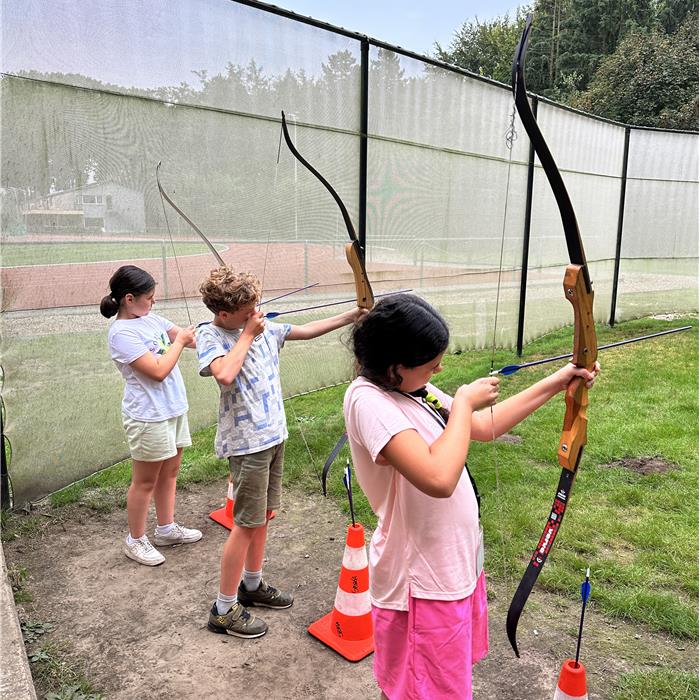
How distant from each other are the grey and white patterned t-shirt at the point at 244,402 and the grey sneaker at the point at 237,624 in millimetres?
633

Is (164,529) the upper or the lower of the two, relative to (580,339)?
lower

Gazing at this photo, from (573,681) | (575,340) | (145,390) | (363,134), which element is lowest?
(573,681)

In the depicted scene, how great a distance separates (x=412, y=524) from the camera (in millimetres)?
1546

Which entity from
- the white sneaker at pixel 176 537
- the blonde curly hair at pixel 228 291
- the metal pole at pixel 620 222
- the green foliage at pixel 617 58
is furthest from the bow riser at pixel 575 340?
the green foliage at pixel 617 58

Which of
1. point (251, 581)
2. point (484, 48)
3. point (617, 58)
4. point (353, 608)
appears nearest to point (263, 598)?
point (251, 581)

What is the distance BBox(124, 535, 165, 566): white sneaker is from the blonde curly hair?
1381mm

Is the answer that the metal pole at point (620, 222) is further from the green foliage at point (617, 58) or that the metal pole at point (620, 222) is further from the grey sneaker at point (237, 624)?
the grey sneaker at point (237, 624)

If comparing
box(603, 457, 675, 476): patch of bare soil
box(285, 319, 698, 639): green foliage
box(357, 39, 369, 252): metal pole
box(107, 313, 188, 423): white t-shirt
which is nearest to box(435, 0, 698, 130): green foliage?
box(357, 39, 369, 252): metal pole

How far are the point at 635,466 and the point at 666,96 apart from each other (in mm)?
16627

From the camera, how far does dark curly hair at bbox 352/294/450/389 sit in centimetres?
148

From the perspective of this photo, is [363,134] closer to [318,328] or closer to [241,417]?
[318,328]

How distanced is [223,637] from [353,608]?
541mm

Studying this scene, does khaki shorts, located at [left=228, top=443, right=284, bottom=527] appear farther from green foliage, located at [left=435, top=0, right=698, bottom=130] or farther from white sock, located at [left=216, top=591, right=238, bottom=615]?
Result: green foliage, located at [left=435, top=0, right=698, bottom=130]

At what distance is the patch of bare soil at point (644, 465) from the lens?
415cm
